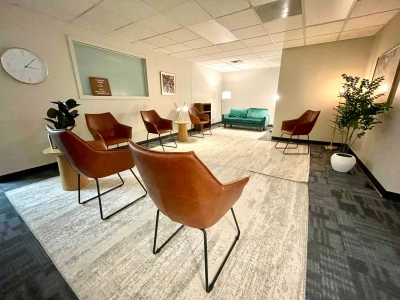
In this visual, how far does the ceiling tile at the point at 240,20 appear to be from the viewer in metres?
2.40

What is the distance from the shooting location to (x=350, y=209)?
5.61 ft

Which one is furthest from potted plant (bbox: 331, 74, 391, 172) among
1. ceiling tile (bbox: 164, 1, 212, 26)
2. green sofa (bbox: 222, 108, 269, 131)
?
green sofa (bbox: 222, 108, 269, 131)

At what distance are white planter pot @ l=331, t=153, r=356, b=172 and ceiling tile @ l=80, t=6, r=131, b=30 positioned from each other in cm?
407

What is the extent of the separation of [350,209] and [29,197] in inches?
145

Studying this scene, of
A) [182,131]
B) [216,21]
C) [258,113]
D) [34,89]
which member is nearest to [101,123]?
[34,89]

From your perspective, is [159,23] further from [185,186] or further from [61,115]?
[185,186]

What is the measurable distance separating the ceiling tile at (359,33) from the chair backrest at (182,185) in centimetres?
431

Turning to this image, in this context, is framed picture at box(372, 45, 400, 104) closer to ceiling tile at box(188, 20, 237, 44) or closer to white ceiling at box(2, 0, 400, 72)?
white ceiling at box(2, 0, 400, 72)

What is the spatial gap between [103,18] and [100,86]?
47.4 inches

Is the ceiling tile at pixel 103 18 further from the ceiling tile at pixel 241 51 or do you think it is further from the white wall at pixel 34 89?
the ceiling tile at pixel 241 51

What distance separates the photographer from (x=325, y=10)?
229cm

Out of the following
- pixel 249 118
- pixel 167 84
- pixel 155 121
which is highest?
pixel 167 84

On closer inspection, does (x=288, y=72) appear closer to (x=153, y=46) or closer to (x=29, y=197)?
(x=153, y=46)

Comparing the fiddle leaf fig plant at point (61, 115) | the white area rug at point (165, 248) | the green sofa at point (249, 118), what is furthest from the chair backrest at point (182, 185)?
the green sofa at point (249, 118)
